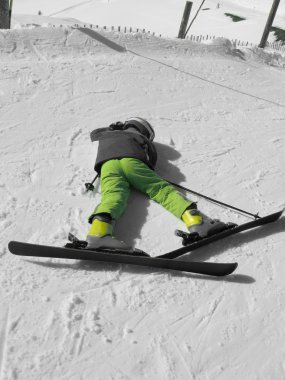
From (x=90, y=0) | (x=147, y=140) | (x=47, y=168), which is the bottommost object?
(x=90, y=0)

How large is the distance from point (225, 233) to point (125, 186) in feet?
2.97

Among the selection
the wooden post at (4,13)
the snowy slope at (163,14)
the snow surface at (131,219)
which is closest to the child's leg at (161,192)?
the snow surface at (131,219)

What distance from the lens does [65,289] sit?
2.63 metres

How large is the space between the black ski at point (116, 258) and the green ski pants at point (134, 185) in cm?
57

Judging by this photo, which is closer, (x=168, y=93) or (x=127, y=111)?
(x=127, y=111)

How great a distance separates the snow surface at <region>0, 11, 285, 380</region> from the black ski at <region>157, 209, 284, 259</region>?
0.24 ft

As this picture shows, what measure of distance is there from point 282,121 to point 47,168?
3339 millimetres

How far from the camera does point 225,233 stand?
314 centimetres

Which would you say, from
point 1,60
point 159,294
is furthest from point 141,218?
point 1,60

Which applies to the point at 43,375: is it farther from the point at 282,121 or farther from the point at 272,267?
the point at 282,121

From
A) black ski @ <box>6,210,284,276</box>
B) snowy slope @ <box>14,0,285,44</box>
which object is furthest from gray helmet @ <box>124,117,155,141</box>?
snowy slope @ <box>14,0,285,44</box>

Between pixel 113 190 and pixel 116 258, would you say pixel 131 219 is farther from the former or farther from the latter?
pixel 116 258

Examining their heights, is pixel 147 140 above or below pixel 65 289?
above

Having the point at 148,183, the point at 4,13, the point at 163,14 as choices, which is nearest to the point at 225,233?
the point at 148,183
